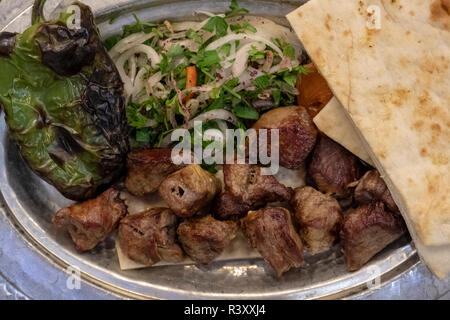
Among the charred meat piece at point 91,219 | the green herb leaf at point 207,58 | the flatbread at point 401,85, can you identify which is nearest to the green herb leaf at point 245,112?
the green herb leaf at point 207,58

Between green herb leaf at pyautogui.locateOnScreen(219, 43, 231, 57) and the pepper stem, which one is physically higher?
the pepper stem

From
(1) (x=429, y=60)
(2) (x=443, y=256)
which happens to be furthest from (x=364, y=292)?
(1) (x=429, y=60)

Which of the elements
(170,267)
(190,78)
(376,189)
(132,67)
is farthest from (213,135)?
(376,189)

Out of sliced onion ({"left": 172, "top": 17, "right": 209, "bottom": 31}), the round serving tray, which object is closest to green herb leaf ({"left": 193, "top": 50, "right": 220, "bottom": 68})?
sliced onion ({"left": 172, "top": 17, "right": 209, "bottom": 31})

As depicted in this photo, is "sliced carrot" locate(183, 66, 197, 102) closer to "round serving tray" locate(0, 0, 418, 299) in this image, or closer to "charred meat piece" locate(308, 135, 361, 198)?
"round serving tray" locate(0, 0, 418, 299)

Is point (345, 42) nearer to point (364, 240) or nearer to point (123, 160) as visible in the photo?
point (364, 240)

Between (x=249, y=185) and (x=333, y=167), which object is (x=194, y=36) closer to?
(x=249, y=185)
